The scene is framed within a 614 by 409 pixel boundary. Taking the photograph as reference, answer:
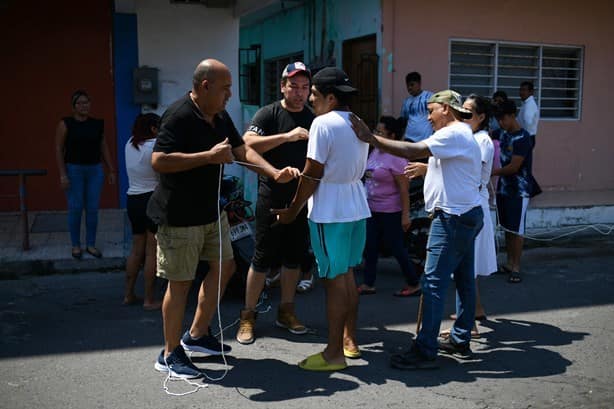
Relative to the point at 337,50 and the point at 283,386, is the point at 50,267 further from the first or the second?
the point at 337,50

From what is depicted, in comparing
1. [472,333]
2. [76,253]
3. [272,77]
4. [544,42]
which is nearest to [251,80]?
[272,77]

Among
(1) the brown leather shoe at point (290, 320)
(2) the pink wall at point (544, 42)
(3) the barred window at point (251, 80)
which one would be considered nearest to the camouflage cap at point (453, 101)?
(1) the brown leather shoe at point (290, 320)

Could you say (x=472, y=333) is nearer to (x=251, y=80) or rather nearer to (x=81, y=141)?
(x=81, y=141)

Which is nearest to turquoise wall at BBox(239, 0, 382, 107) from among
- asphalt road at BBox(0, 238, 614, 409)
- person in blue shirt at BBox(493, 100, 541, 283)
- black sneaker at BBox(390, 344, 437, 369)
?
person in blue shirt at BBox(493, 100, 541, 283)

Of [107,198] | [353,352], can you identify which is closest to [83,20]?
[107,198]

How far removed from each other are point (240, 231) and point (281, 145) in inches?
56.8

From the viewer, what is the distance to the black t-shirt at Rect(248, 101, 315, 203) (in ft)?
16.4

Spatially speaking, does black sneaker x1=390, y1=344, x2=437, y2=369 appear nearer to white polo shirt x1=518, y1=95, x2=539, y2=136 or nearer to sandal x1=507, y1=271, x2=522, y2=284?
sandal x1=507, y1=271, x2=522, y2=284

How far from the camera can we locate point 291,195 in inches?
199

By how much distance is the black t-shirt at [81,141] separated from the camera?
7152 mm

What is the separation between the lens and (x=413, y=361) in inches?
173

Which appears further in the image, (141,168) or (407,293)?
(407,293)

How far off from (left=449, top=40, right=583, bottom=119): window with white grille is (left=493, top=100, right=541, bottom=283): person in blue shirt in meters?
3.17

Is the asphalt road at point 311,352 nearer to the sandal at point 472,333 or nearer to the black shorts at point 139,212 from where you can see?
the sandal at point 472,333
